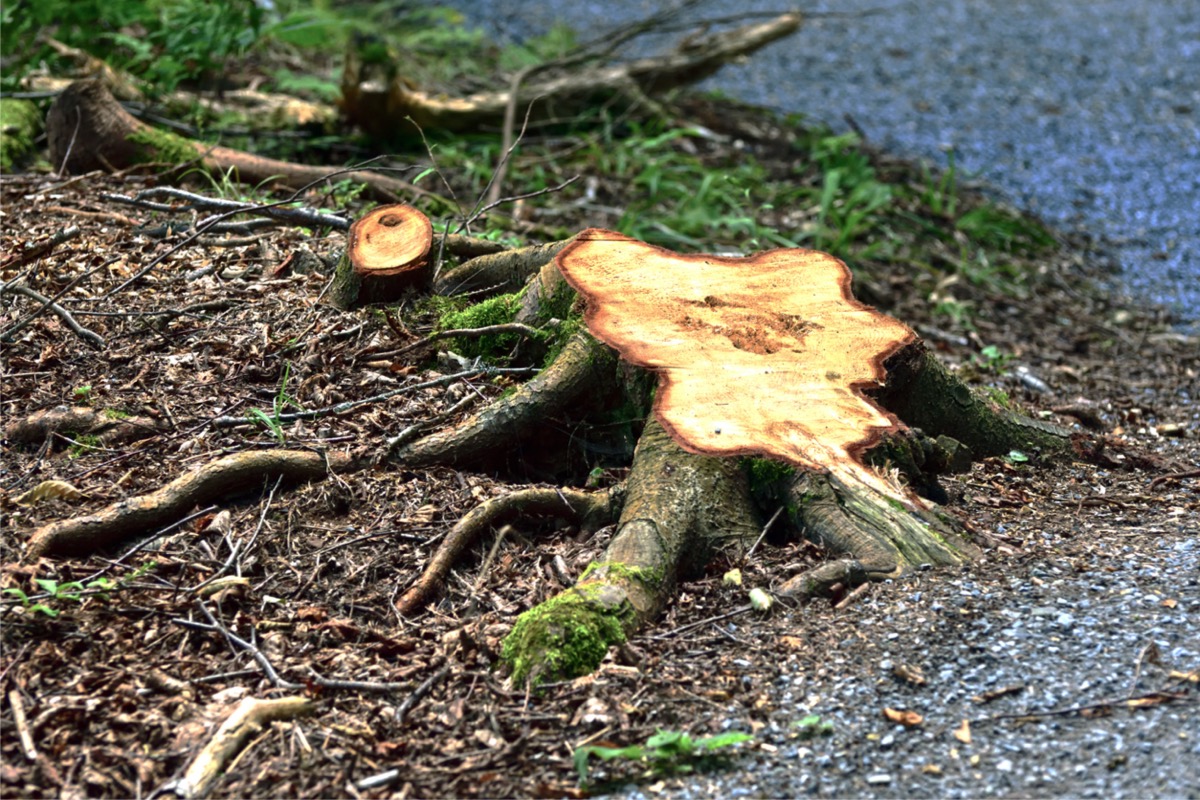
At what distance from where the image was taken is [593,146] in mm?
6625

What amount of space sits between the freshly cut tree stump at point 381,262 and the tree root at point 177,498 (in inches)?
30.6

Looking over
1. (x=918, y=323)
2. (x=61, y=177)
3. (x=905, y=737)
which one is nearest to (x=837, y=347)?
(x=905, y=737)

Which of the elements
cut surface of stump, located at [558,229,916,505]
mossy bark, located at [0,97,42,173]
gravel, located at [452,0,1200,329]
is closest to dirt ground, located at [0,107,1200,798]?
cut surface of stump, located at [558,229,916,505]

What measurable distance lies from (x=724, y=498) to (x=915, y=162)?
5141 mm

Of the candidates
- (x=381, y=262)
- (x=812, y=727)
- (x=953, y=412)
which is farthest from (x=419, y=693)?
(x=953, y=412)

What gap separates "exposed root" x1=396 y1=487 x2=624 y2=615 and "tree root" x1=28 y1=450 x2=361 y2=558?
444 millimetres

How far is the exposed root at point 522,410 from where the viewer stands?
3232 mm

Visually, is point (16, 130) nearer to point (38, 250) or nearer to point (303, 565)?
point (38, 250)

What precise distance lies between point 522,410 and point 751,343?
685mm

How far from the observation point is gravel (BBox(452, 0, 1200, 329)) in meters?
7.25

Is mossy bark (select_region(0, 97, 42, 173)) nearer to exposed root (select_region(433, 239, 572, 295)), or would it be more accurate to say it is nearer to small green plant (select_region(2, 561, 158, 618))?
exposed root (select_region(433, 239, 572, 295))

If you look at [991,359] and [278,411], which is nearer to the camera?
[278,411]

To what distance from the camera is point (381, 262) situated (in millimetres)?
3742

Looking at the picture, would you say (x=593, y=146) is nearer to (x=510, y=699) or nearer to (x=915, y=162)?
(x=915, y=162)
